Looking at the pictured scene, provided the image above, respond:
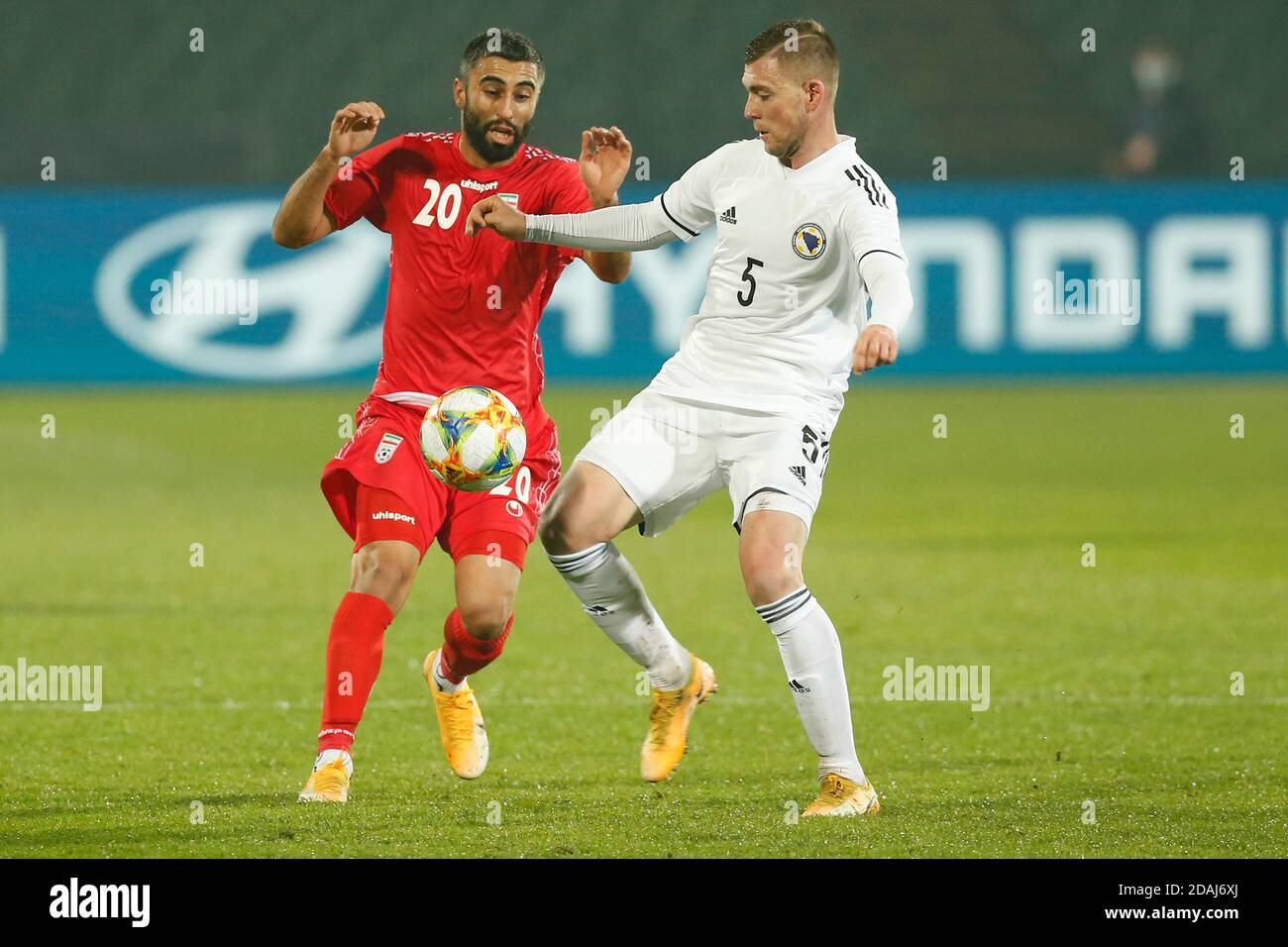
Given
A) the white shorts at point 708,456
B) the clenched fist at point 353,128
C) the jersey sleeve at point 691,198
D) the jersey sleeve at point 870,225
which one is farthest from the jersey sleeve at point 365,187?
the jersey sleeve at point 870,225

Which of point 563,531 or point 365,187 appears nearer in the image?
point 563,531

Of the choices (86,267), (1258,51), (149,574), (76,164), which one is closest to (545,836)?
(149,574)

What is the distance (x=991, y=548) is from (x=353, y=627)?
20.3ft

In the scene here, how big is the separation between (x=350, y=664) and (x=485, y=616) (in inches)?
20.9

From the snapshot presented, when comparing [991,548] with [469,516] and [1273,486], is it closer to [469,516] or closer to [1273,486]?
[1273,486]

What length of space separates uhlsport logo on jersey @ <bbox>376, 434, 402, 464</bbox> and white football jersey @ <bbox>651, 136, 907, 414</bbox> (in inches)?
32.0

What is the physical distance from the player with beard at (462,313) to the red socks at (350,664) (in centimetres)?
14

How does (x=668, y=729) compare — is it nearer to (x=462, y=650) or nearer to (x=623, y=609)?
(x=623, y=609)

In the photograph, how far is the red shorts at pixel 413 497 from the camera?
5770 millimetres

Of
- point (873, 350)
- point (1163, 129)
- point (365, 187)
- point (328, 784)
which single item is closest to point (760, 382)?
point (873, 350)

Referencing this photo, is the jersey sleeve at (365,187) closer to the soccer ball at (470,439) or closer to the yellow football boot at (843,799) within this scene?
the soccer ball at (470,439)

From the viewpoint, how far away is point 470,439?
5660 mm

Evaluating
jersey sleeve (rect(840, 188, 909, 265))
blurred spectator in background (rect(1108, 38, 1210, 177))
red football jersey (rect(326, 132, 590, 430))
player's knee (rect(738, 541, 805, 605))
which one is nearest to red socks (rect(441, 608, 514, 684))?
red football jersey (rect(326, 132, 590, 430))

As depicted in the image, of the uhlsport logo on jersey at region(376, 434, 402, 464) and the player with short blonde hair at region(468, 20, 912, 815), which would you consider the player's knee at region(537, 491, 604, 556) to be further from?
the uhlsport logo on jersey at region(376, 434, 402, 464)
